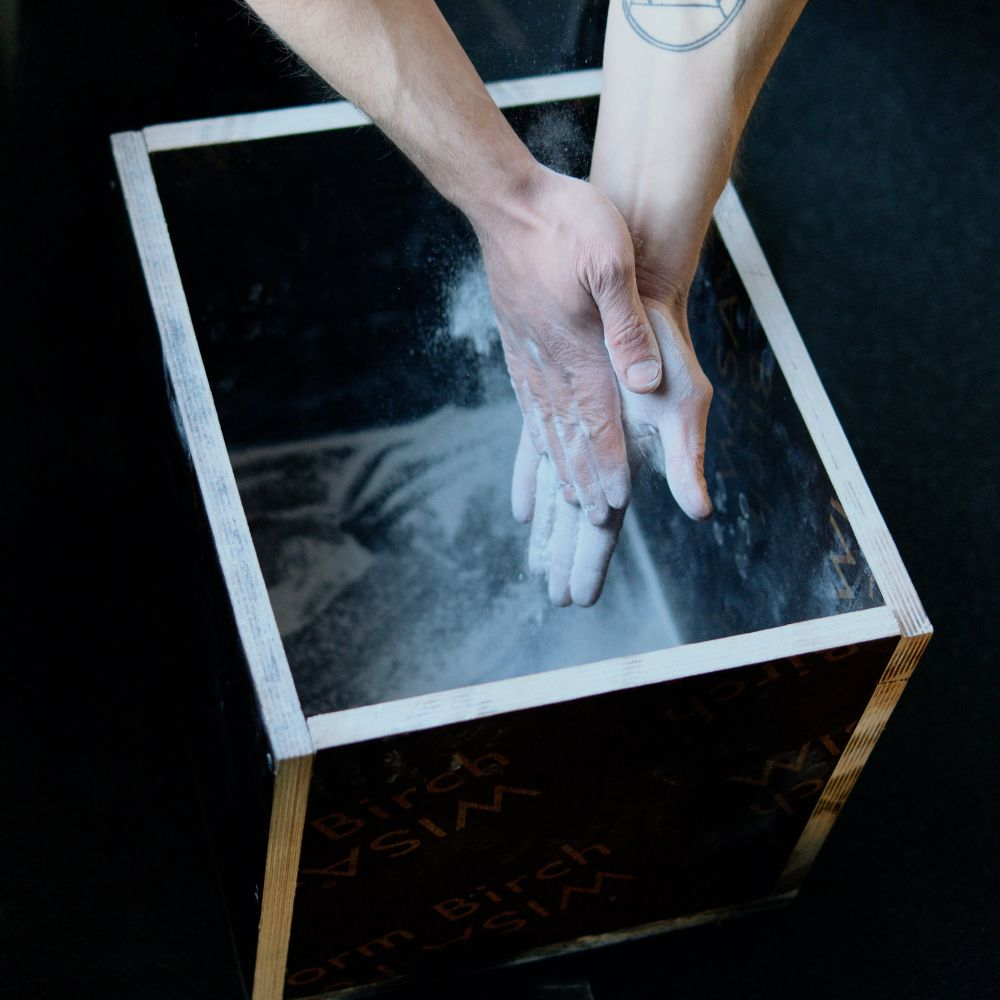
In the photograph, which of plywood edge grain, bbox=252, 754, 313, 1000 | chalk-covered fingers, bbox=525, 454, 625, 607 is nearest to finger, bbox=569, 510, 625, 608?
chalk-covered fingers, bbox=525, 454, 625, 607

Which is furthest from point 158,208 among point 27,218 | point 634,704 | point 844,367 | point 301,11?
point 844,367

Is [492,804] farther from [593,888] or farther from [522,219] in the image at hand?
[522,219]

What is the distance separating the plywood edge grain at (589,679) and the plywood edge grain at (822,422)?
0.09 ft

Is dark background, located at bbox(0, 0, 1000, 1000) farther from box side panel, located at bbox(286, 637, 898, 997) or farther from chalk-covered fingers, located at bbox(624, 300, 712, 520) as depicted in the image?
chalk-covered fingers, located at bbox(624, 300, 712, 520)

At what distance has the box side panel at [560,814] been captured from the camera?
0.85 meters

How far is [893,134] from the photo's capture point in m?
1.75

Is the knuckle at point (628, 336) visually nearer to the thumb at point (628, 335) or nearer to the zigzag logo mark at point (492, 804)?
the thumb at point (628, 335)

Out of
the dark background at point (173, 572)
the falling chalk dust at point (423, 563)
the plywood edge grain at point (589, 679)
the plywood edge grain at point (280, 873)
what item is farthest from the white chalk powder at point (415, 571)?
the plywood edge grain at point (589, 679)

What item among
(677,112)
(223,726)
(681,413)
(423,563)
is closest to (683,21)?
(677,112)

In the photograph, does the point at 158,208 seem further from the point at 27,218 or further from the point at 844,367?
the point at 844,367

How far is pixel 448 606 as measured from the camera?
4.00 ft

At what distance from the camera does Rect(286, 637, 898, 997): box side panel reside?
85 centimetres

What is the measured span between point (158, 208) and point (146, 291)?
69 millimetres

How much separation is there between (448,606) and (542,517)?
0.13 m
